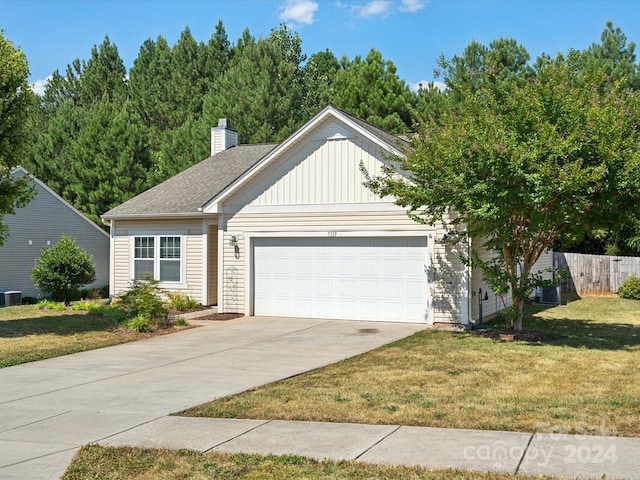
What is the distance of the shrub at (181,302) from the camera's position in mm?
21297

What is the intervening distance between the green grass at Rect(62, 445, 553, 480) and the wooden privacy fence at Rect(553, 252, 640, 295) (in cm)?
2504

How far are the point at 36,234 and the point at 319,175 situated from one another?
53.2ft

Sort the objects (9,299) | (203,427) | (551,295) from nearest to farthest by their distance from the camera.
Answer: (203,427) → (551,295) → (9,299)

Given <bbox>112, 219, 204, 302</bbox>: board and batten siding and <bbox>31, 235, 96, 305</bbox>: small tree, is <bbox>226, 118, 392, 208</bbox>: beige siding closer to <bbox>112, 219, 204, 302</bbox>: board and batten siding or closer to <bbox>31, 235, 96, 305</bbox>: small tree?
<bbox>112, 219, 204, 302</bbox>: board and batten siding

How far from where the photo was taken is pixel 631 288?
26578 mm

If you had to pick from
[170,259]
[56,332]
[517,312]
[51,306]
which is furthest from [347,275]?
[51,306]

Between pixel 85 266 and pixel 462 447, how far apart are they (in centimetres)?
1938

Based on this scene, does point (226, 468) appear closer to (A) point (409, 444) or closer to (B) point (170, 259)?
(A) point (409, 444)

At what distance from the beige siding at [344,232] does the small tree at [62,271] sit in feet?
20.4

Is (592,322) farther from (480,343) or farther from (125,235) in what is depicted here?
(125,235)

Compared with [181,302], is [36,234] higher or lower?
higher

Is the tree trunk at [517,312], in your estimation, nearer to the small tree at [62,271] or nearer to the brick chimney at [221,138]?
the small tree at [62,271]

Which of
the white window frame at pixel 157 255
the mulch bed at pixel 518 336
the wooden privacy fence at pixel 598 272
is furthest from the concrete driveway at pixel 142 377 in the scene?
the wooden privacy fence at pixel 598 272

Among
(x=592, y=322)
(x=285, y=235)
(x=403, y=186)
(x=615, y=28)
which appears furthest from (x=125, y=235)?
(x=615, y=28)
